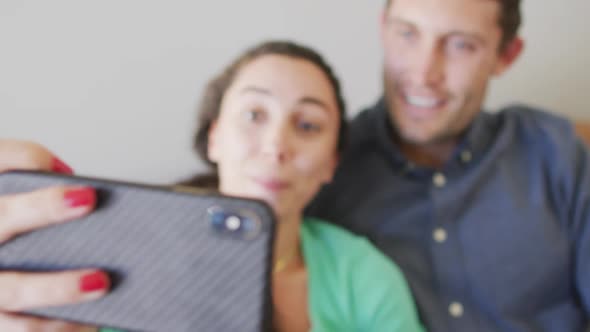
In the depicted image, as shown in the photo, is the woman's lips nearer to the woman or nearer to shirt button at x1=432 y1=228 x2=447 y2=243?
the woman

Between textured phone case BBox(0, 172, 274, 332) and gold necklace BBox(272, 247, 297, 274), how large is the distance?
219mm

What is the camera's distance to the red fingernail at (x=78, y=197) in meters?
0.43

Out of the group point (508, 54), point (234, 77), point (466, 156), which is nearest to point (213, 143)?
point (234, 77)

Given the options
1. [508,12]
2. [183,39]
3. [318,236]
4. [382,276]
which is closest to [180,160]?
[183,39]

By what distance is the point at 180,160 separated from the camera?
0.99m

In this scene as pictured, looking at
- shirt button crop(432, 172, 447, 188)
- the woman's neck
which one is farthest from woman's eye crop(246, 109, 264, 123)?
shirt button crop(432, 172, 447, 188)

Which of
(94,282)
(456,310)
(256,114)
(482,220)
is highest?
(256,114)

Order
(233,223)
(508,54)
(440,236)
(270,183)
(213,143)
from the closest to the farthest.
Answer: (233,223)
(270,183)
(213,143)
(440,236)
(508,54)

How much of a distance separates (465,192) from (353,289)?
0.28 m

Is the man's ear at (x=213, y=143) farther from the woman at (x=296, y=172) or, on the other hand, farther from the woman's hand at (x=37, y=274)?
the woman's hand at (x=37, y=274)

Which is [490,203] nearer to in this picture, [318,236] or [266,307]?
[318,236]

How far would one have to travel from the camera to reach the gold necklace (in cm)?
67

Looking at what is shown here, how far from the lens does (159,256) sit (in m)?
0.45

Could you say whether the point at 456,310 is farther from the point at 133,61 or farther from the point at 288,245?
the point at 133,61
